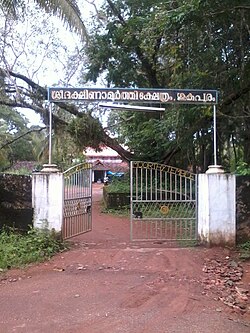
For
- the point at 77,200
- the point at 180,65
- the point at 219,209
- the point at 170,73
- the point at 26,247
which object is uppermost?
the point at 170,73

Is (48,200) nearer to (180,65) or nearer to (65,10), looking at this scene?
(65,10)

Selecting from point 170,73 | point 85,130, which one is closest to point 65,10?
point 170,73

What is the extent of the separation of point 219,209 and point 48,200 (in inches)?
143

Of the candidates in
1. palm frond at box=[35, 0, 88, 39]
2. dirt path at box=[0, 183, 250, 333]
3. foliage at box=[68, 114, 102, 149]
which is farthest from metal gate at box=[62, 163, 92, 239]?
foliage at box=[68, 114, 102, 149]

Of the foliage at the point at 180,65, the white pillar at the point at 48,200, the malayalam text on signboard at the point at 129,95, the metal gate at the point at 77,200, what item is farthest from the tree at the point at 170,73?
the white pillar at the point at 48,200

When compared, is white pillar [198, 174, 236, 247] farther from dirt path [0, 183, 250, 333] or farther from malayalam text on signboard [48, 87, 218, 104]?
malayalam text on signboard [48, 87, 218, 104]

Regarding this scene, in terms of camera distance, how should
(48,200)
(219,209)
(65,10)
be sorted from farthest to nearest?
(65,10) → (219,209) → (48,200)

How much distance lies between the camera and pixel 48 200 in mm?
8273

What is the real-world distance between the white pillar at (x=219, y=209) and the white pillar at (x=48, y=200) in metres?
3.10

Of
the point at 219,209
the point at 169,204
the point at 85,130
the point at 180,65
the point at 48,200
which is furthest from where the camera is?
the point at 85,130

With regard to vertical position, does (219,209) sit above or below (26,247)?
above

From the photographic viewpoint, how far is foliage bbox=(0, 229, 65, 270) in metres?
7.12

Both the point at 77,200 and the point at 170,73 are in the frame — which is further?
the point at 170,73

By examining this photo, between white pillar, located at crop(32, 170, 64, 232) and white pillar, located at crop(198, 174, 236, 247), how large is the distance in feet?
10.2
